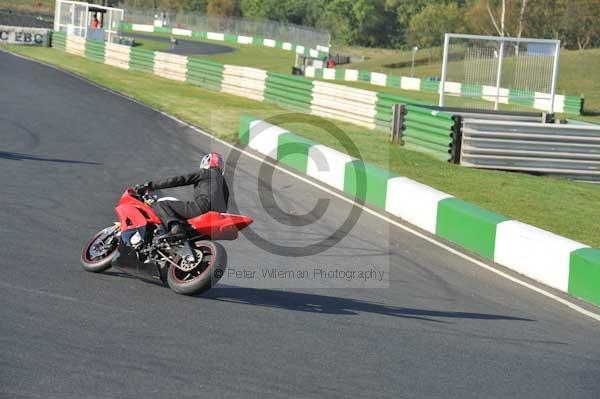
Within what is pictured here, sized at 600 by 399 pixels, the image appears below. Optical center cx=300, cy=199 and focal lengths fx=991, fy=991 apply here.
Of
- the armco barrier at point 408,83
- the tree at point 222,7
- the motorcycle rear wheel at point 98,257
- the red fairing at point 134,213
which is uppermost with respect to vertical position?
the tree at point 222,7

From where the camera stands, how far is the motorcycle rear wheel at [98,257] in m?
9.48

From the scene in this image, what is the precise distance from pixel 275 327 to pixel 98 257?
2.34m

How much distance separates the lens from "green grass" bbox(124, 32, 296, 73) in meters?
63.1

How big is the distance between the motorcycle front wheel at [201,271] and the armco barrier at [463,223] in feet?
13.6

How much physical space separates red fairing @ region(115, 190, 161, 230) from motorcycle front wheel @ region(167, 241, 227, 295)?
493 millimetres

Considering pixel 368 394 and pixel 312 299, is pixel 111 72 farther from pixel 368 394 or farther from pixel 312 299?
pixel 368 394

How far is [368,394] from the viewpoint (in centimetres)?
655

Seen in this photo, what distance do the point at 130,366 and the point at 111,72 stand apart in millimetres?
34312

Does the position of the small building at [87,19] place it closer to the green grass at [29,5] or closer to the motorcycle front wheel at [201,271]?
the green grass at [29,5]

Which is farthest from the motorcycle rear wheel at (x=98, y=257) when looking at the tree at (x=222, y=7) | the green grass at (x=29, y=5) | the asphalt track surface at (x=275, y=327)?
the tree at (x=222, y=7)

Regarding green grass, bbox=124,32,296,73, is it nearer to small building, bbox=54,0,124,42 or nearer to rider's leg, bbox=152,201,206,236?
small building, bbox=54,0,124,42

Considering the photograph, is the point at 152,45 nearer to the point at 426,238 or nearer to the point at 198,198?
the point at 426,238

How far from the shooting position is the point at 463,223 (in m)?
12.9

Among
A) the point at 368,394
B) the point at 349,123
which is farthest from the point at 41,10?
the point at 368,394
